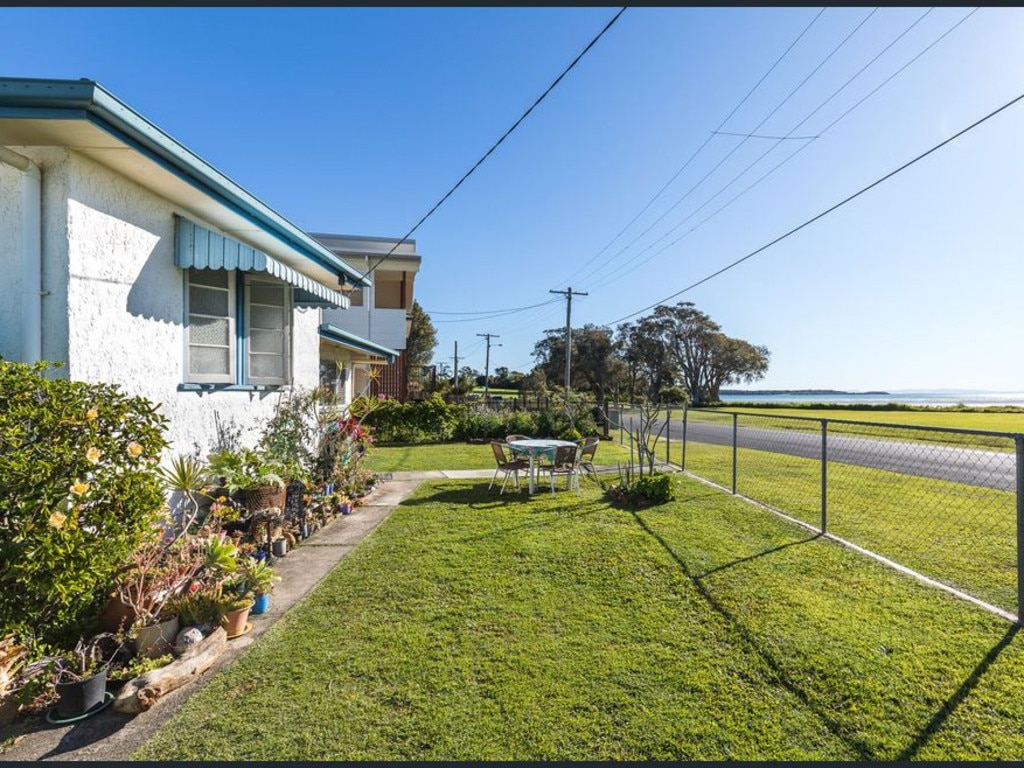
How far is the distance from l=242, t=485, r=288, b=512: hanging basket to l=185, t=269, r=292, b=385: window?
54.4 inches

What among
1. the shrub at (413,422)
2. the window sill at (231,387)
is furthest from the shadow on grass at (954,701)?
the shrub at (413,422)

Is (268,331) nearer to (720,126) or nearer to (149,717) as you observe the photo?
(149,717)

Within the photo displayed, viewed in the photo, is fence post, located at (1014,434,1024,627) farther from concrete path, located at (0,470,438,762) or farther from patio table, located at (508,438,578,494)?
concrete path, located at (0,470,438,762)

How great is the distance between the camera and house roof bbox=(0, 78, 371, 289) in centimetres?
325

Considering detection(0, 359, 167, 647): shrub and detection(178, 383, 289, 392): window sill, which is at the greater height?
detection(178, 383, 289, 392): window sill

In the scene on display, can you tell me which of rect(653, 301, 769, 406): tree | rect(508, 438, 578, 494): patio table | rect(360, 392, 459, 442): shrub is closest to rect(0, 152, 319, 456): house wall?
rect(508, 438, 578, 494): patio table

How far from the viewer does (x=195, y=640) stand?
3535 millimetres

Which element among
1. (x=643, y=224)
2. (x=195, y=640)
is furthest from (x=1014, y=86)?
(x=643, y=224)

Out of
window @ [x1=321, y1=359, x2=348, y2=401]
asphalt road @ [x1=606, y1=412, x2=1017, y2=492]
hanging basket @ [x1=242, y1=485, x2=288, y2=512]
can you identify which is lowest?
asphalt road @ [x1=606, y1=412, x2=1017, y2=492]

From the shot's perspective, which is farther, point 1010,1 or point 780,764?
point 1010,1

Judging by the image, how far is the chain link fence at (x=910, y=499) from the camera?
5074 mm

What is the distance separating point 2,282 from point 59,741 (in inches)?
131

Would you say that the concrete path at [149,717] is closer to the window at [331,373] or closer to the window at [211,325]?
the window at [211,325]

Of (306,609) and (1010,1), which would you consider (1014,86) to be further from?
(306,609)
